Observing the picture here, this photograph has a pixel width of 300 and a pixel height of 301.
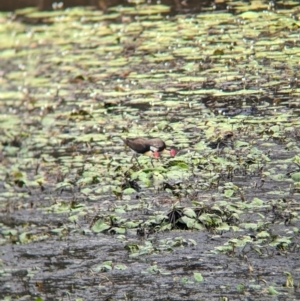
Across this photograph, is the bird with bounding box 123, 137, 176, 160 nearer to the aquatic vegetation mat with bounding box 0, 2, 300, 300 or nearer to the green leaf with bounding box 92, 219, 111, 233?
the aquatic vegetation mat with bounding box 0, 2, 300, 300

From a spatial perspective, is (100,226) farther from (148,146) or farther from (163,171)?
(148,146)

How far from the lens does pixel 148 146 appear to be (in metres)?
5.58

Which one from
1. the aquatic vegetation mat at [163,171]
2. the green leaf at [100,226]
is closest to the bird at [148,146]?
the aquatic vegetation mat at [163,171]

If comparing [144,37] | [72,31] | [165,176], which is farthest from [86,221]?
[72,31]

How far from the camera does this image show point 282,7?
812 cm

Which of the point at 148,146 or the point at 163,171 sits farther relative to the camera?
the point at 148,146

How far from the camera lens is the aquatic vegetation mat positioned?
171 inches

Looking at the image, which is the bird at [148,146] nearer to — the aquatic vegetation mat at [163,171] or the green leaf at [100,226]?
the aquatic vegetation mat at [163,171]

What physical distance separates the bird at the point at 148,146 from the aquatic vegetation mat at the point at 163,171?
2.9 inches

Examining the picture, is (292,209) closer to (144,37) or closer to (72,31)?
(144,37)

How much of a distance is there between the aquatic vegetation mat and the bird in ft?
0.24

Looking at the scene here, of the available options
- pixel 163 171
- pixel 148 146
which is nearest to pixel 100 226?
pixel 163 171

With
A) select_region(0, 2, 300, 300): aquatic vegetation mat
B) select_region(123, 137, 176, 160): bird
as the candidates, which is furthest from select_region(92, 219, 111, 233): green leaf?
select_region(123, 137, 176, 160): bird

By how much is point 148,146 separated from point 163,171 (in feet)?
1.60
